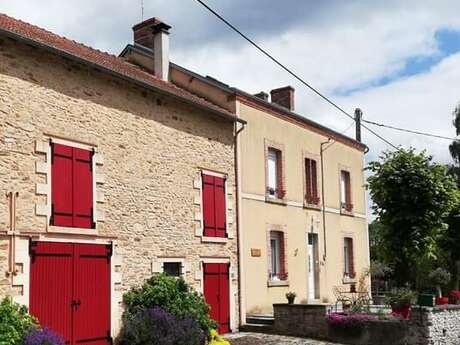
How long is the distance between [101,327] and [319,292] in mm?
9537

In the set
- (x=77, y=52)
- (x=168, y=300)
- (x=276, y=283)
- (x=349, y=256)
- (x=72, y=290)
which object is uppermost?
(x=77, y=52)

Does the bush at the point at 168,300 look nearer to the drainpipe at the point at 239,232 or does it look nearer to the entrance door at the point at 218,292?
Answer: the entrance door at the point at 218,292

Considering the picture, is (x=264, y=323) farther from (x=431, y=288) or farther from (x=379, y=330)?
(x=431, y=288)

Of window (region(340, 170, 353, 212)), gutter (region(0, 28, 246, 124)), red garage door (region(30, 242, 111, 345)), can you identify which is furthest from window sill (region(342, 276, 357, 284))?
red garage door (region(30, 242, 111, 345))

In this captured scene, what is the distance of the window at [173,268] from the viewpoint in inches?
562

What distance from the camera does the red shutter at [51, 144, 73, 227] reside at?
11.6m

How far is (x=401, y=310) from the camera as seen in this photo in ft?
51.2

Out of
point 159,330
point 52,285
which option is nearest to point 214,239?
point 159,330

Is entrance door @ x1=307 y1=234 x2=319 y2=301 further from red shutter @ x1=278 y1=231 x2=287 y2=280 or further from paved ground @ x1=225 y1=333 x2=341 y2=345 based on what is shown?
paved ground @ x1=225 y1=333 x2=341 y2=345

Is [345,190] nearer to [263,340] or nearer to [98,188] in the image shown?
[263,340]

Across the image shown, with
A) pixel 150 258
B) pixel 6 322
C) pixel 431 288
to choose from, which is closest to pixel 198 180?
pixel 150 258

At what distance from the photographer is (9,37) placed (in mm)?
11102

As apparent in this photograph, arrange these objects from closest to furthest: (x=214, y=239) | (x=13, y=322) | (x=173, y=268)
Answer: (x=13, y=322), (x=173, y=268), (x=214, y=239)

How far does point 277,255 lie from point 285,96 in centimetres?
619
